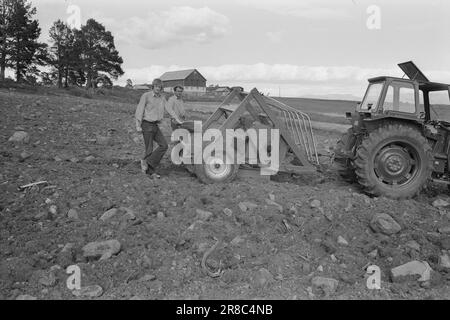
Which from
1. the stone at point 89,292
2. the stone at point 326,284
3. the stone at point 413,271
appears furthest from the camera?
the stone at point 413,271

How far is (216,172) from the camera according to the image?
7074 mm

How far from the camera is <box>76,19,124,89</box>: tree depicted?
132 feet

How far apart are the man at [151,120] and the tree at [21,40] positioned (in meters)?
29.8

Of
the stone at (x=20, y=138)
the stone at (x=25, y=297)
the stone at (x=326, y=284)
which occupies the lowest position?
the stone at (x=326, y=284)

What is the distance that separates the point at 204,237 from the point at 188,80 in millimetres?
61492

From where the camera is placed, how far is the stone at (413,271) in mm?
4504

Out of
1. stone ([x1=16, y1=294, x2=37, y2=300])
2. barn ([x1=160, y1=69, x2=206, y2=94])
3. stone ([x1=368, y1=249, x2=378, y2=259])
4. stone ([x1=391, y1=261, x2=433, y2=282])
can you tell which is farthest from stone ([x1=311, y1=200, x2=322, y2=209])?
barn ([x1=160, y1=69, x2=206, y2=94])

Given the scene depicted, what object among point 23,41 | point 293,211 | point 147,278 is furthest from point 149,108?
point 23,41

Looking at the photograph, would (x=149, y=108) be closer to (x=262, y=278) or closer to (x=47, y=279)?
(x=47, y=279)

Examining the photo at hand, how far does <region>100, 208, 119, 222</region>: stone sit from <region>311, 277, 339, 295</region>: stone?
2.51 m

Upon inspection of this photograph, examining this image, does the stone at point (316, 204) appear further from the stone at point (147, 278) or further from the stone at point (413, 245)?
the stone at point (147, 278)

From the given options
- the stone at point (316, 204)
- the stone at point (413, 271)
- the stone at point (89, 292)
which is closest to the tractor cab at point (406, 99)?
the stone at point (316, 204)
